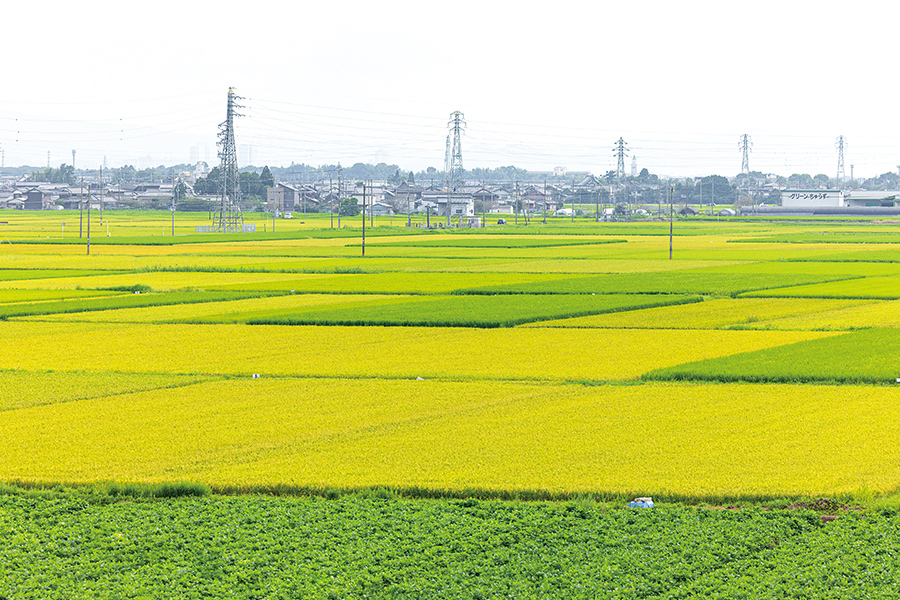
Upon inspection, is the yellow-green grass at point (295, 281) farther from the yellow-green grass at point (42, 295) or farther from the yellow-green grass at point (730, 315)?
the yellow-green grass at point (730, 315)

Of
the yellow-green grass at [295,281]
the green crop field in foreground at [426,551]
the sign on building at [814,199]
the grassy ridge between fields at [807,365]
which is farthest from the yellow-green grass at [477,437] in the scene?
the sign on building at [814,199]

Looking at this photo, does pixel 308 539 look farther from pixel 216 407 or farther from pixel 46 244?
pixel 46 244

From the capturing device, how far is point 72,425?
584 inches

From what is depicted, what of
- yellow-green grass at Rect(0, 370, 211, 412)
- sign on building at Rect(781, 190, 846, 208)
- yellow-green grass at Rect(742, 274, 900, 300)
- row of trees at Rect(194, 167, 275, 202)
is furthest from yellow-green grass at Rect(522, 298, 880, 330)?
row of trees at Rect(194, 167, 275, 202)

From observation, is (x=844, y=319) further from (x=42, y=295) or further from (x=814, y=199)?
(x=814, y=199)

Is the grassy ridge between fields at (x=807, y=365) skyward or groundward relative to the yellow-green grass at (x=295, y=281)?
groundward

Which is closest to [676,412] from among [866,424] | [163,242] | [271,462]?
[866,424]

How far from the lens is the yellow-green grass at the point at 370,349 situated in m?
20.1

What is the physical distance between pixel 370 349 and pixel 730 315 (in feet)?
41.8

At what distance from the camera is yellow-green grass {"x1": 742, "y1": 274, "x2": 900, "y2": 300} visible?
36.5 m

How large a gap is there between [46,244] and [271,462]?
67.8 meters

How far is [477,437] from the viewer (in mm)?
14078

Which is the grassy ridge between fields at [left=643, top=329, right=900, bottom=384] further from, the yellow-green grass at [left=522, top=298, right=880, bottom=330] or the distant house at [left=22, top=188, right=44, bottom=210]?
the distant house at [left=22, top=188, right=44, bottom=210]

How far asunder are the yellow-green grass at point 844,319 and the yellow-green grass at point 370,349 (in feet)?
4.38
